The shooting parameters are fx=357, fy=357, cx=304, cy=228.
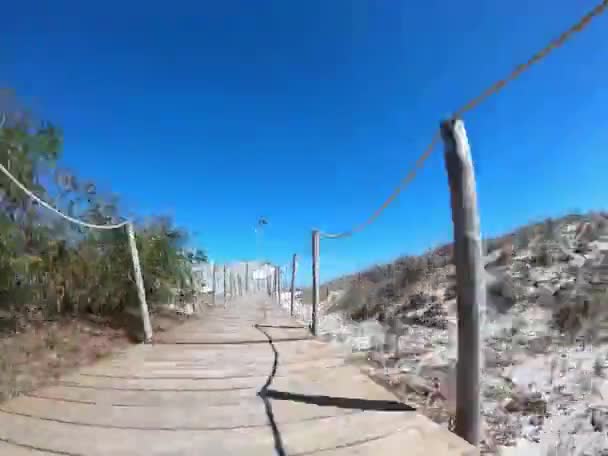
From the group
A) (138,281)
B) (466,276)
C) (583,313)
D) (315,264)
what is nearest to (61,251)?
(138,281)

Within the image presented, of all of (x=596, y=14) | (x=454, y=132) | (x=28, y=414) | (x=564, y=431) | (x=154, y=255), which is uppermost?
(x=596, y=14)

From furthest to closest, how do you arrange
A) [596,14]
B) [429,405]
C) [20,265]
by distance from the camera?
[20,265] < [429,405] < [596,14]

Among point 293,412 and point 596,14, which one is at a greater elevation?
point 596,14

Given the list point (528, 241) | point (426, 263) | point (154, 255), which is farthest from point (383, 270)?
point (154, 255)

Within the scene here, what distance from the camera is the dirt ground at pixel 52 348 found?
2.50 m

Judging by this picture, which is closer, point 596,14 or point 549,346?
point 596,14

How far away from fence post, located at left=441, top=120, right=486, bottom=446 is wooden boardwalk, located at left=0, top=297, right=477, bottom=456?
0.48 feet

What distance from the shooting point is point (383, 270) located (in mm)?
11180

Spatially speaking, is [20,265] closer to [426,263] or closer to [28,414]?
[28,414]

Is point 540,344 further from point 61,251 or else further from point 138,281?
point 61,251

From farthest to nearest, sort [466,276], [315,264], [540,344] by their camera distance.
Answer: [315,264]
[540,344]
[466,276]

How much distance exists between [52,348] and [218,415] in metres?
2.39

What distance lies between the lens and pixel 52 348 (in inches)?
132

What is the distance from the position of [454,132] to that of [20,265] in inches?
157
